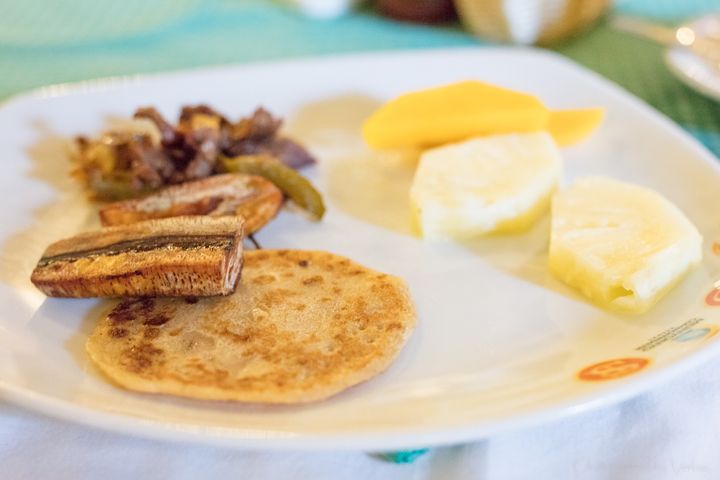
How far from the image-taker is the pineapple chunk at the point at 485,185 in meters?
2.14

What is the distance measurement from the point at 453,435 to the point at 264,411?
0.39 meters

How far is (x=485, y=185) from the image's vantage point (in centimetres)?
221

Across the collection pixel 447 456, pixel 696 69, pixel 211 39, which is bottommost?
pixel 447 456

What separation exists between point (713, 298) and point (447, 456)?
2.60 ft

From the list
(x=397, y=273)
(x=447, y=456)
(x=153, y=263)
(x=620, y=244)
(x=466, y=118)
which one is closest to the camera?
(x=447, y=456)

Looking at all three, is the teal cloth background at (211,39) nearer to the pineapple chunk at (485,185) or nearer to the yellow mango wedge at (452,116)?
the yellow mango wedge at (452,116)

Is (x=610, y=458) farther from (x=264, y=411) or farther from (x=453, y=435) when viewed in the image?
(x=264, y=411)

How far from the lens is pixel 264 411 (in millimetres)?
1508

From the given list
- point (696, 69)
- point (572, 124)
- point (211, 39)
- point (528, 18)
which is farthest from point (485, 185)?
point (211, 39)

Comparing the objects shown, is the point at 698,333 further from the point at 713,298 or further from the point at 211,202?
the point at 211,202

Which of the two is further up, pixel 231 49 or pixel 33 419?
pixel 231 49

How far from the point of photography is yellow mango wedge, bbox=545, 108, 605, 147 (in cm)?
254

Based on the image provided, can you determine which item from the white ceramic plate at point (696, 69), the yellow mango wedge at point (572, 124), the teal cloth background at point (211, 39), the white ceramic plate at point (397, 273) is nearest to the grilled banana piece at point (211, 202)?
the white ceramic plate at point (397, 273)

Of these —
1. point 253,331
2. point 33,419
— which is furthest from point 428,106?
point 33,419
